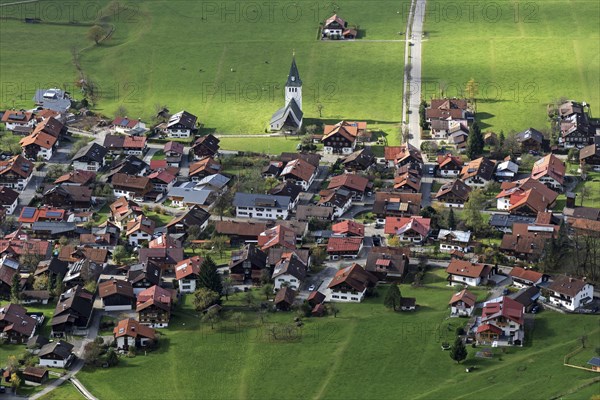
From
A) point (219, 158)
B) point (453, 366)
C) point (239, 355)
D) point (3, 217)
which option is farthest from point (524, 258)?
point (3, 217)

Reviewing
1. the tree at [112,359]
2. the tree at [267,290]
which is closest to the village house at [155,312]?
the tree at [112,359]

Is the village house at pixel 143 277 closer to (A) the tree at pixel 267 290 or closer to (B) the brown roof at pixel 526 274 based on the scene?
(A) the tree at pixel 267 290

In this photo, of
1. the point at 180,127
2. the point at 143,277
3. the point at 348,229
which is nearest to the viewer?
the point at 143,277

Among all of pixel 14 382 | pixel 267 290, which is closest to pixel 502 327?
pixel 267 290

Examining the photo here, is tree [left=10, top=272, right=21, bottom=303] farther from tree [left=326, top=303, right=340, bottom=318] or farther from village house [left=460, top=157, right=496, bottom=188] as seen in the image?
village house [left=460, top=157, right=496, bottom=188]

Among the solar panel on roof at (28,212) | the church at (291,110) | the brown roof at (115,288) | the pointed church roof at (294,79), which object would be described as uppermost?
the pointed church roof at (294,79)

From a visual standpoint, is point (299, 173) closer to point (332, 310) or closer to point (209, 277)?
point (209, 277)

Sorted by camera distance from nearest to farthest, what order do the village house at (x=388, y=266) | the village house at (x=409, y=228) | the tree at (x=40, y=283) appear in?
the village house at (x=388, y=266)
the tree at (x=40, y=283)
the village house at (x=409, y=228)
